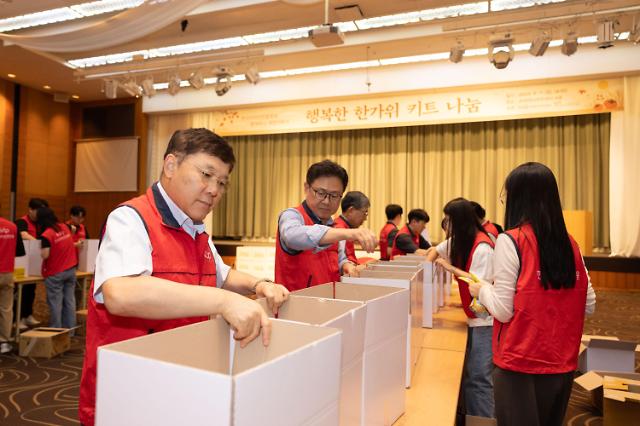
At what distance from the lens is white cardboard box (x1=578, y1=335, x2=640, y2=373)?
9.55 feet

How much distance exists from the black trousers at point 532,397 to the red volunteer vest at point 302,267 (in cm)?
77

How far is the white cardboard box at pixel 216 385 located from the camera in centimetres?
42

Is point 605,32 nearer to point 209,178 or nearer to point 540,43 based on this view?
point 540,43

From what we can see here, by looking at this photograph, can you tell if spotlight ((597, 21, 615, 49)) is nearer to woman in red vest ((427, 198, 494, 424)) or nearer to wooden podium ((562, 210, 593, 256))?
wooden podium ((562, 210, 593, 256))

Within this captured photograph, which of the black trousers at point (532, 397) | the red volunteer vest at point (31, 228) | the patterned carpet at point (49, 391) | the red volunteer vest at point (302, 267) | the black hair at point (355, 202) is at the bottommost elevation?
the patterned carpet at point (49, 391)

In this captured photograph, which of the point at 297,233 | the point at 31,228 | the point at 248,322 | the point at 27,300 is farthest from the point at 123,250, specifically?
the point at 31,228

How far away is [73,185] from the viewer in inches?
420

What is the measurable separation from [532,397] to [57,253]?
13.9 ft

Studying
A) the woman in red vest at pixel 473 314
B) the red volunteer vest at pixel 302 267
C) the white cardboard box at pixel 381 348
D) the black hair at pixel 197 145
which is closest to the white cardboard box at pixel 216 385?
the white cardboard box at pixel 381 348

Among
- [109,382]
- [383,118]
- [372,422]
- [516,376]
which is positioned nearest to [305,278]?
[516,376]

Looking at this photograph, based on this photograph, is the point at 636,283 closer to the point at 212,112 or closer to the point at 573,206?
the point at 573,206

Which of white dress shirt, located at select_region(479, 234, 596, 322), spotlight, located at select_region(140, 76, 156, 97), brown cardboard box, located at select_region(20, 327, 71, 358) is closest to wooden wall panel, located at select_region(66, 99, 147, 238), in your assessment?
spotlight, located at select_region(140, 76, 156, 97)

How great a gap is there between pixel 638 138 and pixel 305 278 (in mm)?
7179

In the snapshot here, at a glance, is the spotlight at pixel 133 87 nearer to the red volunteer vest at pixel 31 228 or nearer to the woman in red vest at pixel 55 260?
the red volunteer vest at pixel 31 228
